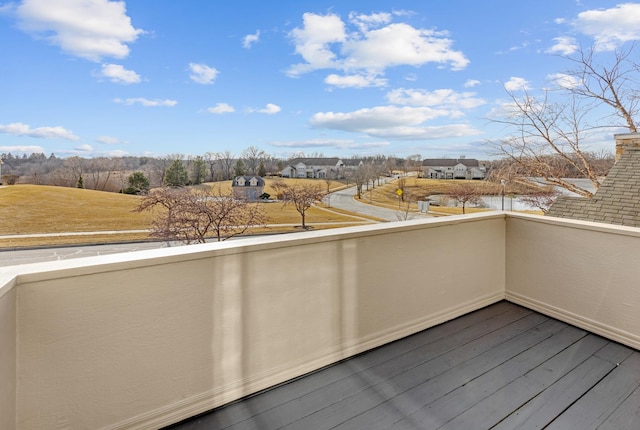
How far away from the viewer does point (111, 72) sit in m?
3.60

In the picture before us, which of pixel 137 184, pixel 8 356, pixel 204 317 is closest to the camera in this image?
pixel 8 356

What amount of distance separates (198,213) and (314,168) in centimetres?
161

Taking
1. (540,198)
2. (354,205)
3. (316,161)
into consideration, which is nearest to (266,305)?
(354,205)

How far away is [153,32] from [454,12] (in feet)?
12.5

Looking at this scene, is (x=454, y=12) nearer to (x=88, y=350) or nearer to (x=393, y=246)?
(x=393, y=246)

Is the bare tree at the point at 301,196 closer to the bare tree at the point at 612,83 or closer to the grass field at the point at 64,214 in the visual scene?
the grass field at the point at 64,214

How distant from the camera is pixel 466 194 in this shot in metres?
4.32

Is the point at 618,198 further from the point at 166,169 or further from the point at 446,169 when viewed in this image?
the point at 166,169

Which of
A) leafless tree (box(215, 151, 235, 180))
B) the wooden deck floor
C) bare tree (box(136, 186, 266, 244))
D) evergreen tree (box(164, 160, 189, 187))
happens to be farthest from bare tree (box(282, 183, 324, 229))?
the wooden deck floor

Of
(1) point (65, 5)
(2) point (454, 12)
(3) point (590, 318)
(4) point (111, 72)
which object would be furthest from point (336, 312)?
(2) point (454, 12)

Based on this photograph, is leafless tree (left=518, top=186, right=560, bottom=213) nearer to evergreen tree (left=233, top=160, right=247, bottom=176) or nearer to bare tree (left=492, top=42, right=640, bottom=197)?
bare tree (left=492, top=42, right=640, bottom=197)

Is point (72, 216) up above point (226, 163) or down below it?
below

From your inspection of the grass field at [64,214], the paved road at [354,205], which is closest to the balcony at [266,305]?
the grass field at [64,214]

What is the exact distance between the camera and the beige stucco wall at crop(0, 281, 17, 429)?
0.80 metres
